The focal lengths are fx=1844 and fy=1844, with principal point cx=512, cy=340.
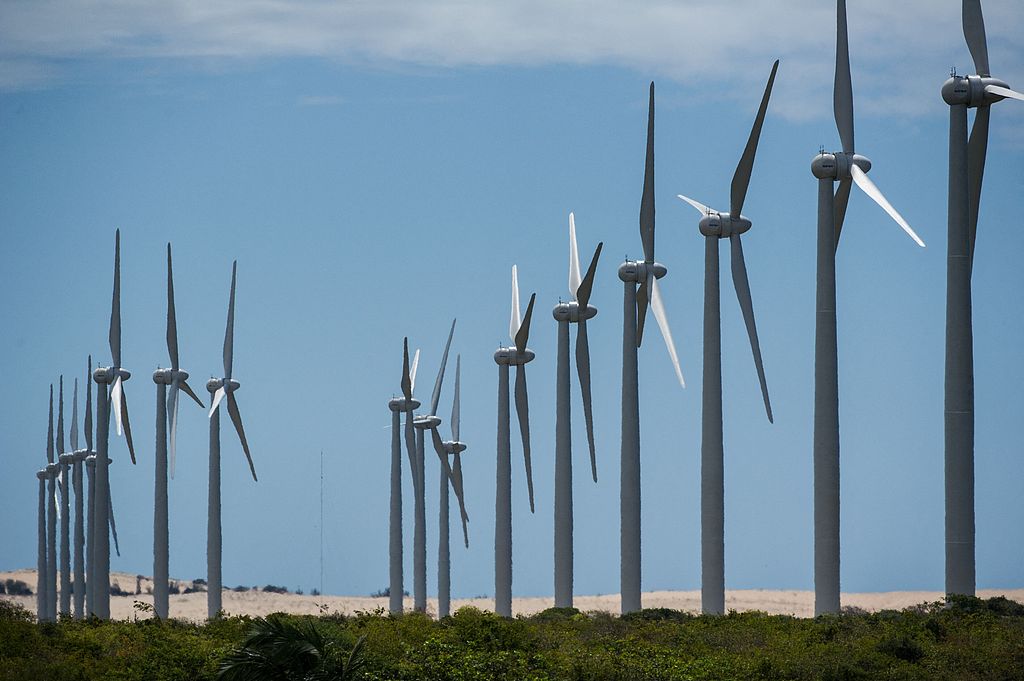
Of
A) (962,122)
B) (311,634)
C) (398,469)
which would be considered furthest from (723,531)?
(398,469)

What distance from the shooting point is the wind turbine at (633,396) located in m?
73.8

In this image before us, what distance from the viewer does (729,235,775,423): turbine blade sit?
2458 inches

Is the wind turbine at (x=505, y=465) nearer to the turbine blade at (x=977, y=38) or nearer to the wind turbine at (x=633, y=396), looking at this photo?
the wind turbine at (x=633, y=396)

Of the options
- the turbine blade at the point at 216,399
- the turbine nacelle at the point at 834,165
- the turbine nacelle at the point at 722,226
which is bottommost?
the turbine blade at the point at 216,399

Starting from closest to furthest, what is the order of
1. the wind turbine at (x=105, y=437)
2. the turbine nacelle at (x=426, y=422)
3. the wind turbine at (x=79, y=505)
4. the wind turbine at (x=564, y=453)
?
the wind turbine at (x=564, y=453), the wind turbine at (x=105, y=437), the turbine nacelle at (x=426, y=422), the wind turbine at (x=79, y=505)

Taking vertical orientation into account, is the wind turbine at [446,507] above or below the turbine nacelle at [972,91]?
below

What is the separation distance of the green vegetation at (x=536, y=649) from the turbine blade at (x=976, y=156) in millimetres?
12523

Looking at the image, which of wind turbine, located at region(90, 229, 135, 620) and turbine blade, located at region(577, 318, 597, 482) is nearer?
turbine blade, located at region(577, 318, 597, 482)

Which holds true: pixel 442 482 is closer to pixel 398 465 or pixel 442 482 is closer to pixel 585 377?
pixel 398 465

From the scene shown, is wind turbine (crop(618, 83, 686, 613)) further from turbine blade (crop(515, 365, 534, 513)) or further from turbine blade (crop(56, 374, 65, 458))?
turbine blade (crop(56, 374, 65, 458))

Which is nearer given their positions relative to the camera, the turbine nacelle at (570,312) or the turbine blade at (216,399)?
the turbine nacelle at (570,312)

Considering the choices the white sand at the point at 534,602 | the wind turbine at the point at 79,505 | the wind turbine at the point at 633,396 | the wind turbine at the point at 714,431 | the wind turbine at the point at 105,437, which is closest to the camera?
the wind turbine at the point at 714,431

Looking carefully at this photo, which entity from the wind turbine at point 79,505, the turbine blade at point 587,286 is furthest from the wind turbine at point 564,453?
the wind turbine at point 79,505

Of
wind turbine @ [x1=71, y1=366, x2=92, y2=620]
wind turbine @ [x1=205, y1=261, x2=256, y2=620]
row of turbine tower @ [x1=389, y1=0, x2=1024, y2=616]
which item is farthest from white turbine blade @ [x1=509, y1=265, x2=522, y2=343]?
wind turbine @ [x1=71, y1=366, x2=92, y2=620]
